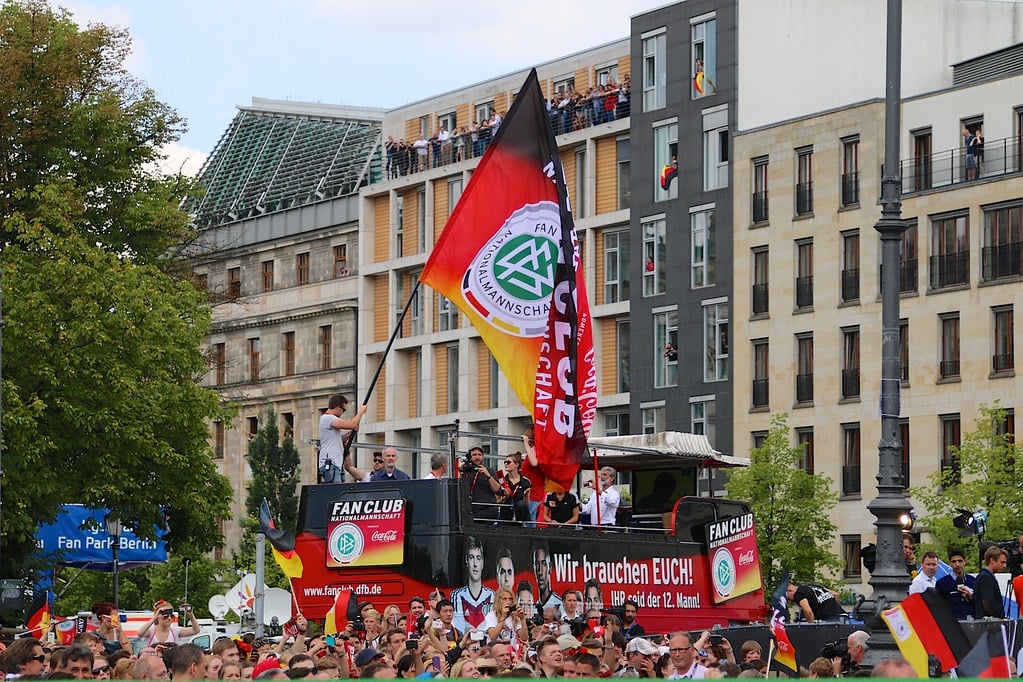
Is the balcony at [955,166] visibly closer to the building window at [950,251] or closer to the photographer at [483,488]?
Answer: the building window at [950,251]

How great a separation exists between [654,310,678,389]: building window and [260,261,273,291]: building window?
23.5m

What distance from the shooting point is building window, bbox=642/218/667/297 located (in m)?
69.4

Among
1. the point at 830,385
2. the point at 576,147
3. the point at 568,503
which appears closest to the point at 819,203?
the point at 830,385

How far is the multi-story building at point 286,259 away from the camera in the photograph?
84250mm

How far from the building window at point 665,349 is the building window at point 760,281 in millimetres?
3757

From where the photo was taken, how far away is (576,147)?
73.9 metres

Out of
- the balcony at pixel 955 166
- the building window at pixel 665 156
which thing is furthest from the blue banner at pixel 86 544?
the building window at pixel 665 156

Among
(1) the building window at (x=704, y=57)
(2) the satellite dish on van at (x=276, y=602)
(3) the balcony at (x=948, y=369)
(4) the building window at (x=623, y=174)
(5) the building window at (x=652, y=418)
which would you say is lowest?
(2) the satellite dish on van at (x=276, y=602)

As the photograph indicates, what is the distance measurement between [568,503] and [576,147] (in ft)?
167

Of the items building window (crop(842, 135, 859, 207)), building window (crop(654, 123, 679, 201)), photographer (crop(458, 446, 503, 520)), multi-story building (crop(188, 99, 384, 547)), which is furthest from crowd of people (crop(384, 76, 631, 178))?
photographer (crop(458, 446, 503, 520))

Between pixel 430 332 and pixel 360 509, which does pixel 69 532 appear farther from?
pixel 430 332

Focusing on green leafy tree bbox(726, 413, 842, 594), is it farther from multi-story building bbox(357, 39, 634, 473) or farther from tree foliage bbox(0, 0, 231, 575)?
tree foliage bbox(0, 0, 231, 575)

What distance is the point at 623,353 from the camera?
71.9 m

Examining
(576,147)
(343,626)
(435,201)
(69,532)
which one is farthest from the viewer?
(435,201)
